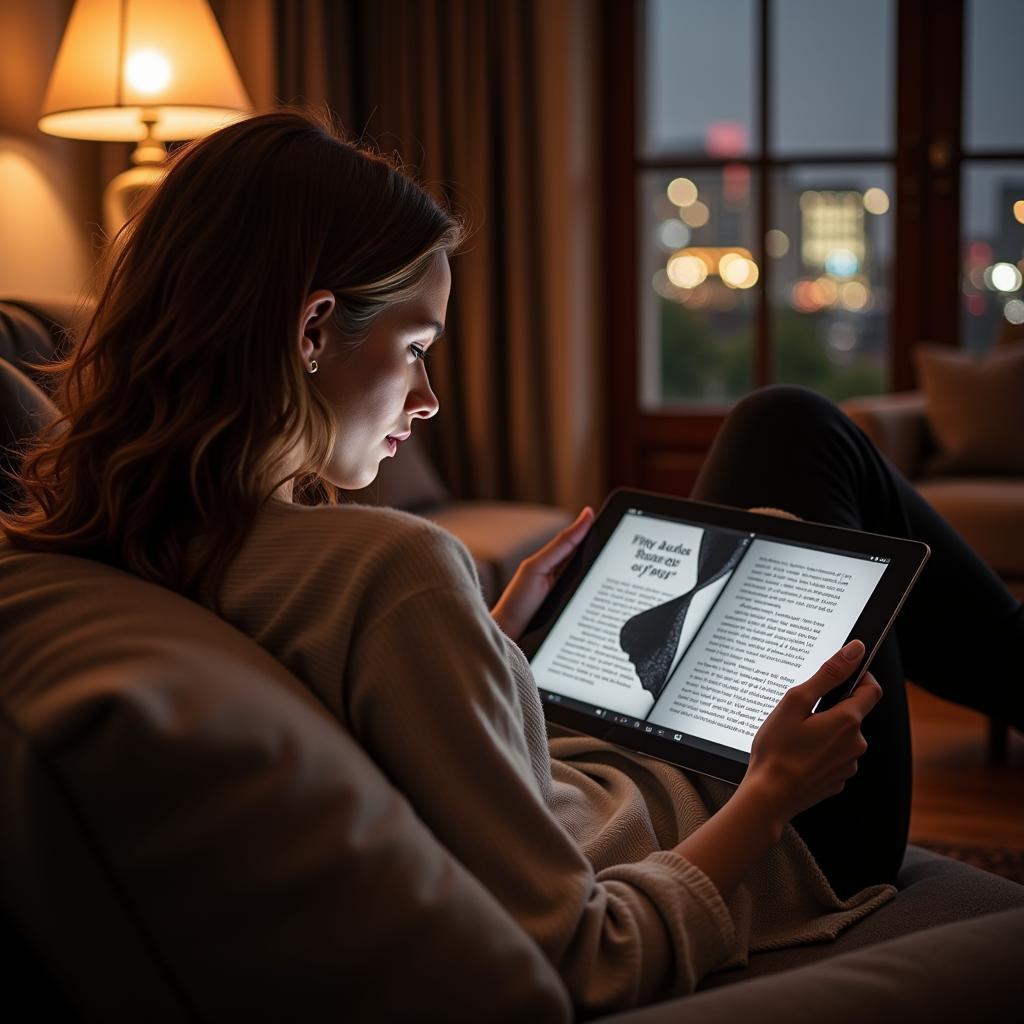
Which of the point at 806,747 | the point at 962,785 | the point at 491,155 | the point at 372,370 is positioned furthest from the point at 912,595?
the point at 491,155

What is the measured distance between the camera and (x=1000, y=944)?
67 centimetres

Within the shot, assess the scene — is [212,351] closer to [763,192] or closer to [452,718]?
[452,718]

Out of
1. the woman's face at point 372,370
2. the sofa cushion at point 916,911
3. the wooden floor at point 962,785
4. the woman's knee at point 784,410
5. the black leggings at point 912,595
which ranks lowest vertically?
the wooden floor at point 962,785

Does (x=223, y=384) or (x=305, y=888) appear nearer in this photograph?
(x=305, y=888)

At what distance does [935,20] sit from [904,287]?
2.63 feet

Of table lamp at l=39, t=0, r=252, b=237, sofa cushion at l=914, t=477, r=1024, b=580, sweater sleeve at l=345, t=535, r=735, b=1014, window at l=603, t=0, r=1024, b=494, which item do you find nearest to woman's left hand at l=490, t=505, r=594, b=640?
sweater sleeve at l=345, t=535, r=735, b=1014

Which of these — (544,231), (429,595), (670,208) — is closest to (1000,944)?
(429,595)

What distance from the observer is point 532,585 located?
1340 millimetres

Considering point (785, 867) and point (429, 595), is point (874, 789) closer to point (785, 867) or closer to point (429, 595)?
point (785, 867)

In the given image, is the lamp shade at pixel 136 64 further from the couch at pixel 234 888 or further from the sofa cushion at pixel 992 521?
the couch at pixel 234 888

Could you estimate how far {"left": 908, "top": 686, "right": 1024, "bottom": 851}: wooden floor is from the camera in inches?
82.3

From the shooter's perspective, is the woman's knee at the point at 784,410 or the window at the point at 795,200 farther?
the window at the point at 795,200

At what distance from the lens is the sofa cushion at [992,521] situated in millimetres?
2910

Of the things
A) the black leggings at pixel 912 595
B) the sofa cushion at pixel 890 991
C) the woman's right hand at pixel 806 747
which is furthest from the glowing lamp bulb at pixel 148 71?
the sofa cushion at pixel 890 991
